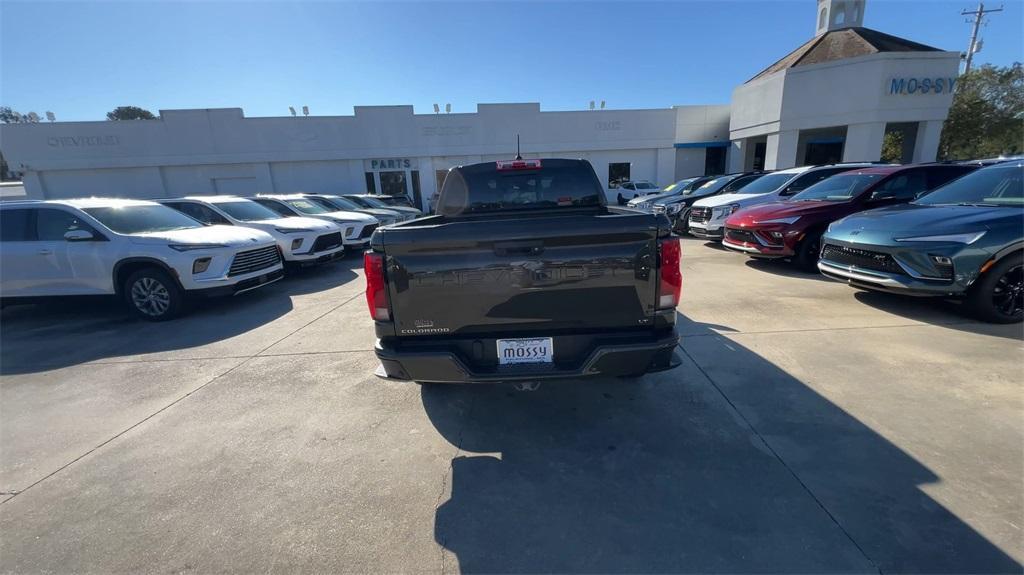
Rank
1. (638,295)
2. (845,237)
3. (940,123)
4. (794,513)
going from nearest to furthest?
(794,513) → (638,295) → (845,237) → (940,123)

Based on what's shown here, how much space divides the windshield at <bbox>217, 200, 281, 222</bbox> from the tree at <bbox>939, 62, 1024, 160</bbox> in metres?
39.5

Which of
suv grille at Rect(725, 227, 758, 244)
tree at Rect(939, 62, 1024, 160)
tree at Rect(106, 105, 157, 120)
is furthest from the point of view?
tree at Rect(106, 105, 157, 120)

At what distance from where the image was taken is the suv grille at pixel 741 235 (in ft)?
25.1

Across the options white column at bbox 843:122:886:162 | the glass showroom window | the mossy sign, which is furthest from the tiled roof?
the glass showroom window

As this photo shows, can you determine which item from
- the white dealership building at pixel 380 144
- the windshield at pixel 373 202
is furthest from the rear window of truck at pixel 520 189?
the white dealership building at pixel 380 144

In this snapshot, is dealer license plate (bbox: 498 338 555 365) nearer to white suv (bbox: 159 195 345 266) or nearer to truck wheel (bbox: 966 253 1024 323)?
truck wheel (bbox: 966 253 1024 323)

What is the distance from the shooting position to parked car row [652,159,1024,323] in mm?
4461

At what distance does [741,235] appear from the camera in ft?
25.8

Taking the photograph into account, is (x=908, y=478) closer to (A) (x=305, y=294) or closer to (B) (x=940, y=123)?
(A) (x=305, y=294)

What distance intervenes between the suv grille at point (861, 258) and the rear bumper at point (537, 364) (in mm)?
4211

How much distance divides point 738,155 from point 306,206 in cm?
2556

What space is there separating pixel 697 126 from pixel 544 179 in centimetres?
2817

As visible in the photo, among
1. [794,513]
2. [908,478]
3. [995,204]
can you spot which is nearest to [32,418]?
[794,513]

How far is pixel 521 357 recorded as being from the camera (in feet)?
8.75
